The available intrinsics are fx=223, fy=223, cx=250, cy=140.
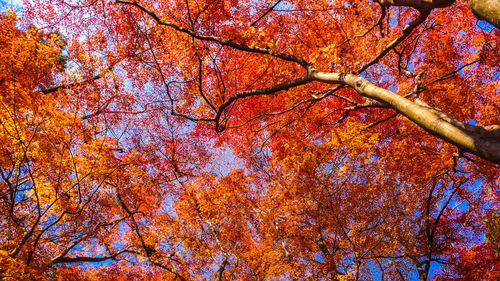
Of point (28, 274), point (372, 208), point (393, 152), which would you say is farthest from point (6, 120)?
point (393, 152)

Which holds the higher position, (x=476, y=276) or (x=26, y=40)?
(x=26, y=40)

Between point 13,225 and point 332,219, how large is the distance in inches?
394

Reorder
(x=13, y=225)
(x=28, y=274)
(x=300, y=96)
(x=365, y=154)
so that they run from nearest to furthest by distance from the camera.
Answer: (x=28, y=274)
(x=13, y=225)
(x=365, y=154)
(x=300, y=96)

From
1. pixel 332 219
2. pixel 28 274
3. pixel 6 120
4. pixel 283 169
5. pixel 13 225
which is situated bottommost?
pixel 28 274

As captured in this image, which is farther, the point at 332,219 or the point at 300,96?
the point at 300,96

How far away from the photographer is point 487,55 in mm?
7652

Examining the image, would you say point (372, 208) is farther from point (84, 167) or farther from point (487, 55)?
point (84, 167)

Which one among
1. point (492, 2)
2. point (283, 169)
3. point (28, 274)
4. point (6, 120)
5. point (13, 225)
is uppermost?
→ point (283, 169)

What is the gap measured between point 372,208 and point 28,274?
1156cm

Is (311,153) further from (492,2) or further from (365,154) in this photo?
(492,2)

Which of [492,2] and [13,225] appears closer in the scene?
[492,2]

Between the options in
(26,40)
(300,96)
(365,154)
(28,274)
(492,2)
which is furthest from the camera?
(300,96)

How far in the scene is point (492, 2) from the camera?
2.18m

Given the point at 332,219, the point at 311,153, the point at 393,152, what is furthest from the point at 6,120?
the point at 393,152
